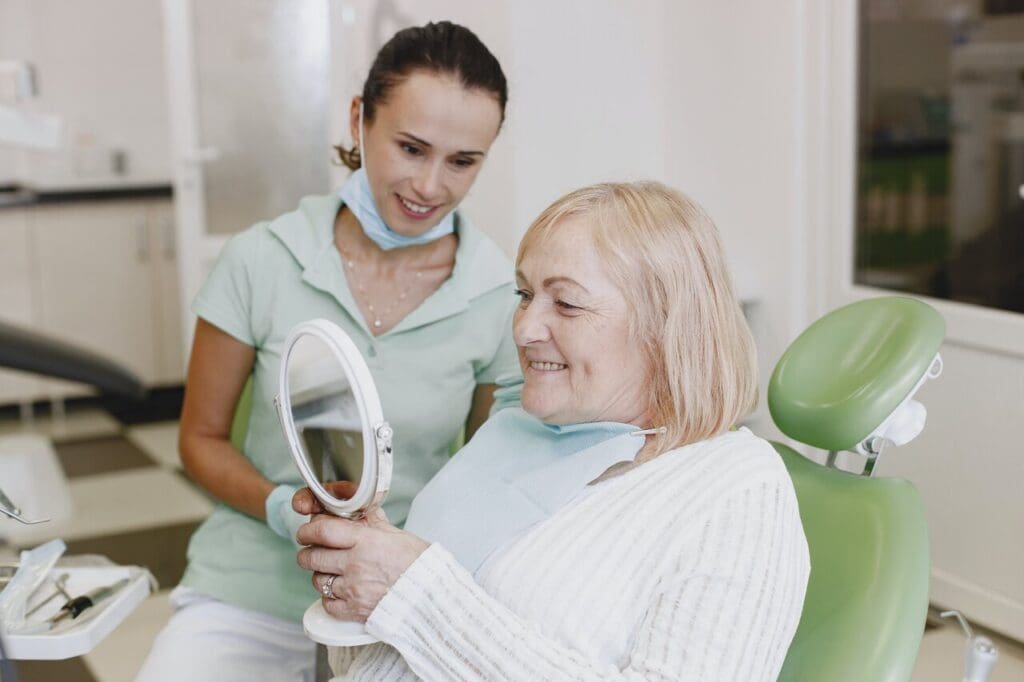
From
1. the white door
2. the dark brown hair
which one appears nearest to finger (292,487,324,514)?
the dark brown hair

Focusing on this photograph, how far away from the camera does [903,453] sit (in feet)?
9.27

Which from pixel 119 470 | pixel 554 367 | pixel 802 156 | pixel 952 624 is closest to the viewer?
pixel 554 367

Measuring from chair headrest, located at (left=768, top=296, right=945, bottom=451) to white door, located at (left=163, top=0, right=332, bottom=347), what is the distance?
241 cm

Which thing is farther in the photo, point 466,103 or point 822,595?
point 466,103

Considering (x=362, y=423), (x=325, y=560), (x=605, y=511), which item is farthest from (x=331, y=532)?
(x=605, y=511)

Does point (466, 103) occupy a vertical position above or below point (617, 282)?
above

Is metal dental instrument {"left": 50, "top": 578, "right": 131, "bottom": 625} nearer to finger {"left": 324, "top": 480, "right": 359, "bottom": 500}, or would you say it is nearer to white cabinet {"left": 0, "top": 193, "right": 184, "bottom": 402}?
finger {"left": 324, "top": 480, "right": 359, "bottom": 500}

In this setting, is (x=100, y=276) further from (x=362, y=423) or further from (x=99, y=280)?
(x=362, y=423)

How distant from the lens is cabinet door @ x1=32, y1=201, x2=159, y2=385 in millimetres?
4773

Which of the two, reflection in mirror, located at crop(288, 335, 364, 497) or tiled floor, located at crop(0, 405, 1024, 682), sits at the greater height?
reflection in mirror, located at crop(288, 335, 364, 497)

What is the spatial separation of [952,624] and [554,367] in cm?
183

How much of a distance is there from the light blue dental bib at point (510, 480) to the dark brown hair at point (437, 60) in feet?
1.55

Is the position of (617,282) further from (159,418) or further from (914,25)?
(159,418)

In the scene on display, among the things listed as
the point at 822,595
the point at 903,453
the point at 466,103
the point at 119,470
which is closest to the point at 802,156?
the point at 903,453
